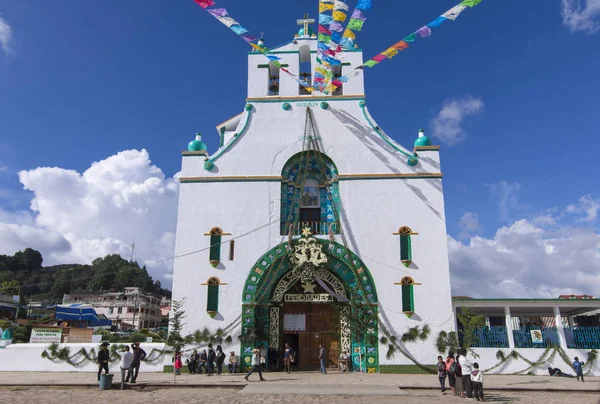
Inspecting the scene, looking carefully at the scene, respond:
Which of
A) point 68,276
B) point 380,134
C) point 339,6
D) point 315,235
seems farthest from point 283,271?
point 68,276

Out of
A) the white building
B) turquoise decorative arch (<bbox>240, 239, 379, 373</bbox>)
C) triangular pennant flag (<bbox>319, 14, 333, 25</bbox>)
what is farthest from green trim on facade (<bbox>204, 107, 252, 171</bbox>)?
the white building

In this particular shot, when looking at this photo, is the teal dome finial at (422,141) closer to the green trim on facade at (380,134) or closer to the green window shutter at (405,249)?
the green trim on facade at (380,134)

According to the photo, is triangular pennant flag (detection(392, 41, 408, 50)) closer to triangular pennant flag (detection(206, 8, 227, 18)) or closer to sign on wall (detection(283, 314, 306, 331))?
triangular pennant flag (detection(206, 8, 227, 18))

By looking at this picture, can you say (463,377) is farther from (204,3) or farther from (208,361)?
(204,3)

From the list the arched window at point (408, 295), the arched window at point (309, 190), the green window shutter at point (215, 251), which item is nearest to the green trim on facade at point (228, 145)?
the arched window at point (309, 190)

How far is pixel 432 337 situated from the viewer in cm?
1909

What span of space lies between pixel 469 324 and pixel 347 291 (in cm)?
521

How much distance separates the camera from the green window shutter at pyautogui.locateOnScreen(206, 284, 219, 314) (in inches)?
777

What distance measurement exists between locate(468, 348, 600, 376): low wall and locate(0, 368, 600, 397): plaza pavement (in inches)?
24.8

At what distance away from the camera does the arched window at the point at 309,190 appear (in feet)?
69.4

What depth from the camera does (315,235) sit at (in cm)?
2056

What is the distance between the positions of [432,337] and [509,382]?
3.33 meters

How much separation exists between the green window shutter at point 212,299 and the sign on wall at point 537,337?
14152 mm

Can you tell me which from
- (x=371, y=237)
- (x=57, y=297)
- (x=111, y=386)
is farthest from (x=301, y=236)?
(x=57, y=297)
